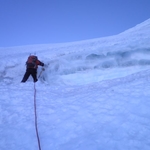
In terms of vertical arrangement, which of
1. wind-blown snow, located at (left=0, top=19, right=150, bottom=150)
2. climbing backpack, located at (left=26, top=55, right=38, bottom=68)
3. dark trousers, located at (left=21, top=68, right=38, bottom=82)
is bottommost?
wind-blown snow, located at (left=0, top=19, right=150, bottom=150)

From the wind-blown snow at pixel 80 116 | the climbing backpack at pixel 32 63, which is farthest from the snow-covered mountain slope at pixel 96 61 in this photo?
the climbing backpack at pixel 32 63

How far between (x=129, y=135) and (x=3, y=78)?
4908 millimetres

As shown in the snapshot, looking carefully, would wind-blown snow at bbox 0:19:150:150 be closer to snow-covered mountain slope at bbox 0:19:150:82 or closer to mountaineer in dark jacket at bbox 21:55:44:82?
snow-covered mountain slope at bbox 0:19:150:82

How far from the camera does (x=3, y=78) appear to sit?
583 centimetres

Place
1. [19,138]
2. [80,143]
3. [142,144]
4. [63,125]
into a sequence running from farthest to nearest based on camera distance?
[63,125] → [19,138] → [80,143] → [142,144]

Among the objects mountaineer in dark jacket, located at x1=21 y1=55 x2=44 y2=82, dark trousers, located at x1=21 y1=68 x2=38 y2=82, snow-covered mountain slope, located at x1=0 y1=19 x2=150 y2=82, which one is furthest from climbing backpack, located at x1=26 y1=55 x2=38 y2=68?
snow-covered mountain slope, located at x1=0 y1=19 x2=150 y2=82

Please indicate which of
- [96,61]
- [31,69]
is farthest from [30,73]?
[96,61]

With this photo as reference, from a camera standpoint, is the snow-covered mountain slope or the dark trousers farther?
the snow-covered mountain slope

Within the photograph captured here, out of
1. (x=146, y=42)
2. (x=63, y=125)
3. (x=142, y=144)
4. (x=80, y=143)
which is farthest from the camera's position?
(x=146, y=42)

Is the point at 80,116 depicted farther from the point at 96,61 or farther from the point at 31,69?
the point at 96,61

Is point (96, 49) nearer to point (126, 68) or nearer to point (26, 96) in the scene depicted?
point (126, 68)

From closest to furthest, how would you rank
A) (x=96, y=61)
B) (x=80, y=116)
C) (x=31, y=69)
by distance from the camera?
(x=80, y=116), (x=31, y=69), (x=96, y=61)

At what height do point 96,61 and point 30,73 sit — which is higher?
point 96,61

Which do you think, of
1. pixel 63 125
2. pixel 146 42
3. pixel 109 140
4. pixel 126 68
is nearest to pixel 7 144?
pixel 63 125
